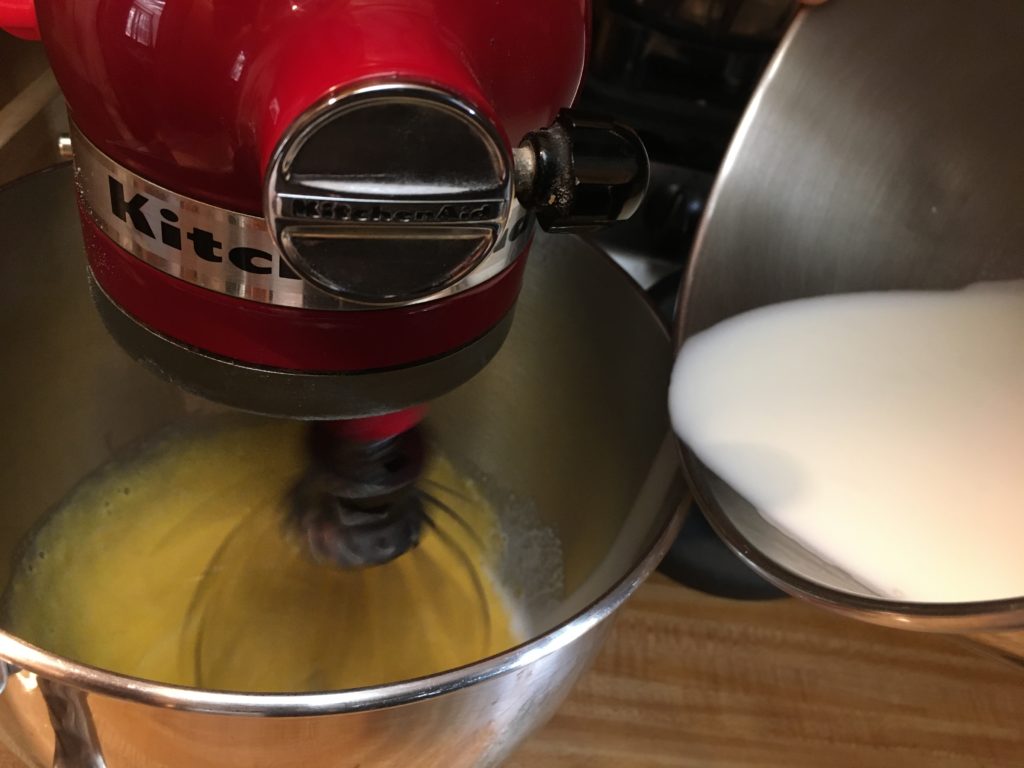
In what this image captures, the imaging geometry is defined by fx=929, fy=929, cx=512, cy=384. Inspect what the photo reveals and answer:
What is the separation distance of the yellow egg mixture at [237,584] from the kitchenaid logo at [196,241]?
264 mm

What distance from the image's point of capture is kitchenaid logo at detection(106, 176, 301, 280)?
0.93ft

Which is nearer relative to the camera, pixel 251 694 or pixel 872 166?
pixel 251 694

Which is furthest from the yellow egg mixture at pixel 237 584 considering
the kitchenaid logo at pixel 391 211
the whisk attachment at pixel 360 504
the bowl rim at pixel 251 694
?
the kitchenaid logo at pixel 391 211

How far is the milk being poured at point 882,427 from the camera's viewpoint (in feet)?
1.10

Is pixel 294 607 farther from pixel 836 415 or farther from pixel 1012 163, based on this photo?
pixel 1012 163

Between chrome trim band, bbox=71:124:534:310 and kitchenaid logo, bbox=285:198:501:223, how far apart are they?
0.11 ft

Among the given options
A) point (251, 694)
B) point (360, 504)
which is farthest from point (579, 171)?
point (360, 504)

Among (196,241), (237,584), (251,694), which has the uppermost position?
(196,241)

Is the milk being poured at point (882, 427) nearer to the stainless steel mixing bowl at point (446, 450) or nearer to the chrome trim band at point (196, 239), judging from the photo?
the stainless steel mixing bowl at point (446, 450)

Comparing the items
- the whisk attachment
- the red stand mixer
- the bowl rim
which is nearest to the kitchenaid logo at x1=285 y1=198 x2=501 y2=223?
the red stand mixer

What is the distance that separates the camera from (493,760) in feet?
1.27

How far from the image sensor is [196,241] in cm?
28

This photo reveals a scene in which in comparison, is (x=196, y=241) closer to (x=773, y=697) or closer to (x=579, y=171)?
(x=579, y=171)

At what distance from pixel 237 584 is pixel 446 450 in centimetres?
15
